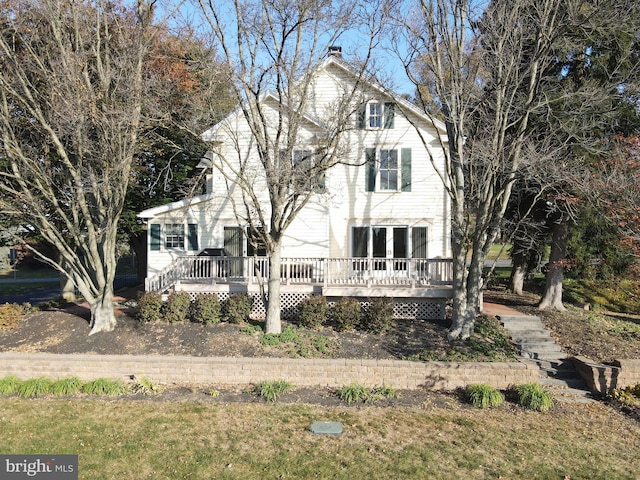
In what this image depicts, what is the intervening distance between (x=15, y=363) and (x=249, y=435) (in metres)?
6.57

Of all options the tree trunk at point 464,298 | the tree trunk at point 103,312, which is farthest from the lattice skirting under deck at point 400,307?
the tree trunk at point 103,312

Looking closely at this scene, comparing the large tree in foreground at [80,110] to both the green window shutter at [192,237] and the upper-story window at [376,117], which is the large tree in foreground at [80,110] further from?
the upper-story window at [376,117]

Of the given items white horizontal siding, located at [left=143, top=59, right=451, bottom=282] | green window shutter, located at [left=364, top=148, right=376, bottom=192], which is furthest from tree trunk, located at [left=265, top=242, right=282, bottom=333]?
green window shutter, located at [left=364, top=148, right=376, bottom=192]

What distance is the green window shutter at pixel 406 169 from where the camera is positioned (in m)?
17.1

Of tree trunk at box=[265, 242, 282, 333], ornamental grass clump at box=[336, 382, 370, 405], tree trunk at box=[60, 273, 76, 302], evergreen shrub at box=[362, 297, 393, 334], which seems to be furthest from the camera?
tree trunk at box=[60, 273, 76, 302]

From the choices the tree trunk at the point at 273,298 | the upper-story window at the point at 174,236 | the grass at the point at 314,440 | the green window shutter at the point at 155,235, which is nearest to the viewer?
the grass at the point at 314,440

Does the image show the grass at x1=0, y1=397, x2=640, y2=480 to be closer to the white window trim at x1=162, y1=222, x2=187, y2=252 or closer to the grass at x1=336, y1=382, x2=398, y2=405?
the grass at x1=336, y1=382, x2=398, y2=405

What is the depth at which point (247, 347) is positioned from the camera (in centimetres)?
1158

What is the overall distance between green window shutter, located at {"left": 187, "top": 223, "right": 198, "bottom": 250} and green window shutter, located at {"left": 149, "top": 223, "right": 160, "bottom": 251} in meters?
1.19

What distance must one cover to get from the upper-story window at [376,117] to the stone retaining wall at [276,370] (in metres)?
9.92

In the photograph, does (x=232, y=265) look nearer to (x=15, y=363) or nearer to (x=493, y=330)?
(x=15, y=363)

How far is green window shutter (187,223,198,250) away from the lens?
17141 millimetres

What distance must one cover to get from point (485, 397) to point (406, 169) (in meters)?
9.78

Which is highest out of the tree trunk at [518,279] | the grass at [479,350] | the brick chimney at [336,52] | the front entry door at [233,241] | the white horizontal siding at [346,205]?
the brick chimney at [336,52]
